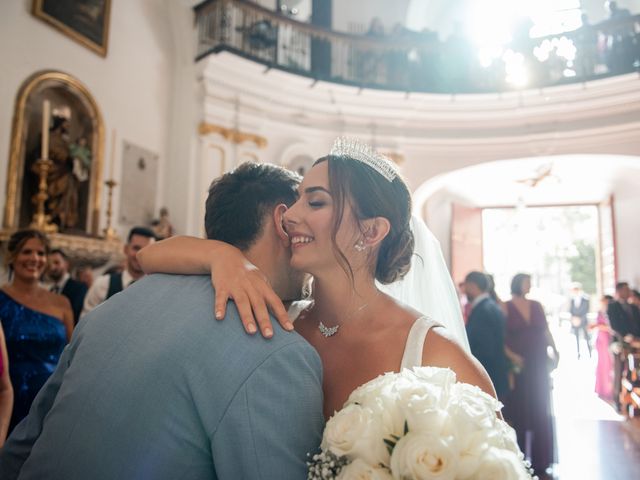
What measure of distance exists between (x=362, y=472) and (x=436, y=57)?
36.3 ft

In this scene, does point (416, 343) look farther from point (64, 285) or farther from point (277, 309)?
point (64, 285)

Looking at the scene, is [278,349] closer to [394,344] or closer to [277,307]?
[277,307]

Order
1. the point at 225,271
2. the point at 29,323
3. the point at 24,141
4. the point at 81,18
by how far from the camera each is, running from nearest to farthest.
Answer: the point at 225,271 < the point at 29,323 < the point at 24,141 < the point at 81,18

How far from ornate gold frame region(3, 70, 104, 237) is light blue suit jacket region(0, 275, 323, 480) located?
566cm

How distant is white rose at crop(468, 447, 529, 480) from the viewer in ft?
3.28

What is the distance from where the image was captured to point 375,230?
1.95 m

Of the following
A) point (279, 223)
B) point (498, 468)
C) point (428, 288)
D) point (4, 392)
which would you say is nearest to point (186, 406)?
point (498, 468)

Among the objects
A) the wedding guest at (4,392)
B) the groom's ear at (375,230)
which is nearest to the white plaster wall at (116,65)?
the wedding guest at (4,392)

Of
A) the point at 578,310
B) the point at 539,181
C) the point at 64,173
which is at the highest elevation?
the point at 539,181

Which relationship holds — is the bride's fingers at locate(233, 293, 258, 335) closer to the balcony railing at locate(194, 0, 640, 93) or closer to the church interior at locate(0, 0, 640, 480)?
the church interior at locate(0, 0, 640, 480)

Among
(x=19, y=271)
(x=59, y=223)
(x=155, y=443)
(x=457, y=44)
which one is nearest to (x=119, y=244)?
(x=59, y=223)

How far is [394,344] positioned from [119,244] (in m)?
6.12

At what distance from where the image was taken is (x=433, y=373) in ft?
3.92

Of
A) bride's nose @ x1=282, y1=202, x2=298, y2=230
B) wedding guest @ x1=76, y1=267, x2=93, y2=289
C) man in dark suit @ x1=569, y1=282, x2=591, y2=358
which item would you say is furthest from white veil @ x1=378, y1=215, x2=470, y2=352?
man in dark suit @ x1=569, y1=282, x2=591, y2=358
